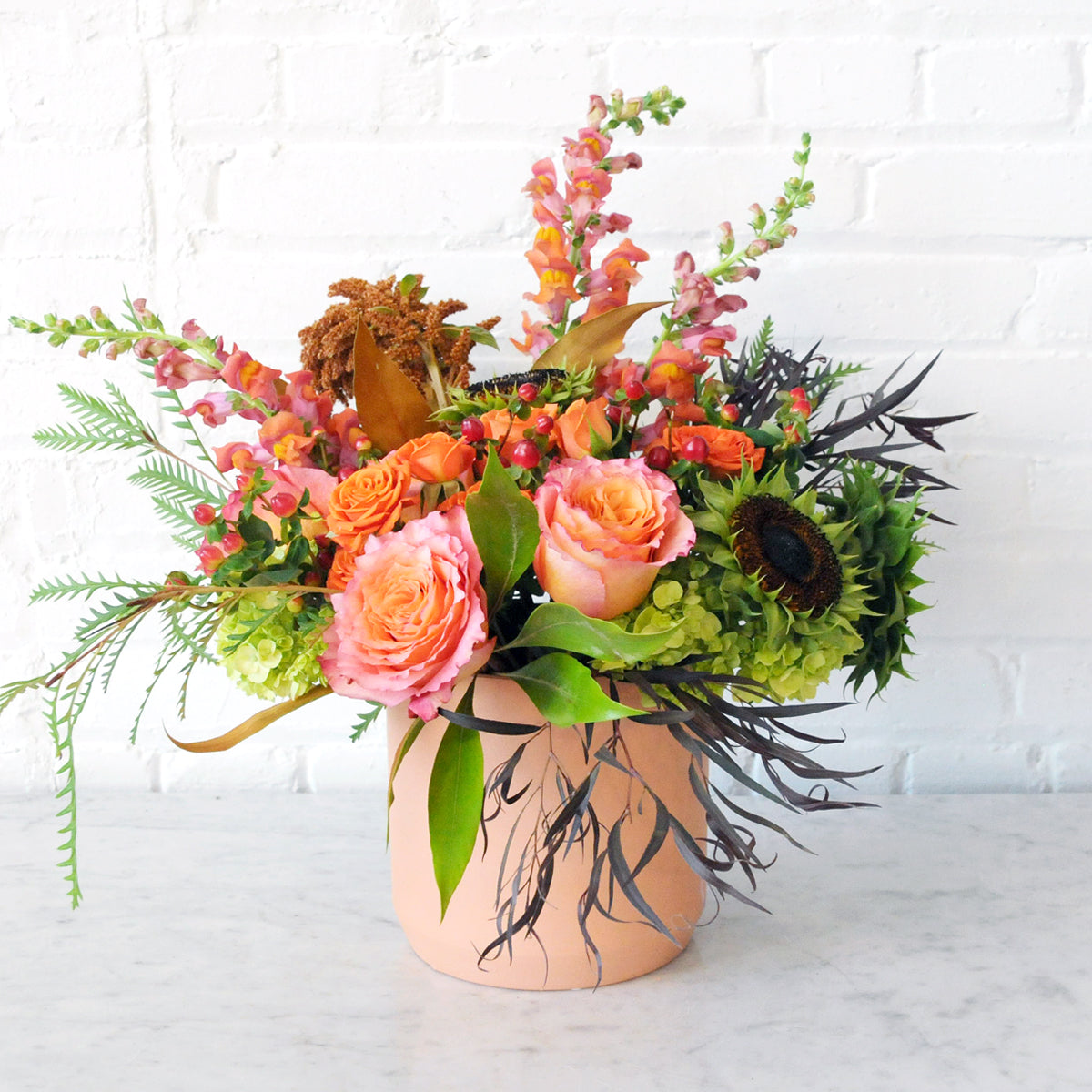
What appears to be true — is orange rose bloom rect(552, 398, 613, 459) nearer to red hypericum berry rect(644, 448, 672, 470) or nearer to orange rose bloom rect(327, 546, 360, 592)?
red hypericum berry rect(644, 448, 672, 470)

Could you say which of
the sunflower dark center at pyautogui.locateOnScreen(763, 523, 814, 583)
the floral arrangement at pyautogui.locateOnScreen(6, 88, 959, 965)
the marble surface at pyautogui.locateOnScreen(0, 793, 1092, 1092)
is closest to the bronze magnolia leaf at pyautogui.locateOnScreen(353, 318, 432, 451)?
the floral arrangement at pyautogui.locateOnScreen(6, 88, 959, 965)

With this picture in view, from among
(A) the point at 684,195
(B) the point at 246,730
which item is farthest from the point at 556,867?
(A) the point at 684,195

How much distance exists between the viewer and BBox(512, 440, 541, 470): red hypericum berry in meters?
0.54

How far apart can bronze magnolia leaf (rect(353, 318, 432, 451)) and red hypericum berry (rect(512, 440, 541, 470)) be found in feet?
0.27

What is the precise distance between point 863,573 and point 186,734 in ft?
2.26

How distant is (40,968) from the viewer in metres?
0.67

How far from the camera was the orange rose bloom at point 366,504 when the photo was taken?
0.53 metres

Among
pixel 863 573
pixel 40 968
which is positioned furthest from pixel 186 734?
pixel 863 573

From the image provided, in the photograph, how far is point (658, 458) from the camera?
57 centimetres

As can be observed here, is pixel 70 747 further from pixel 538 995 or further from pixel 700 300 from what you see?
pixel 700 300

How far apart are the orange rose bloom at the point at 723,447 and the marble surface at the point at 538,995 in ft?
1.05

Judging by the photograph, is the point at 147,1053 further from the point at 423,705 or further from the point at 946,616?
the point at 946,616

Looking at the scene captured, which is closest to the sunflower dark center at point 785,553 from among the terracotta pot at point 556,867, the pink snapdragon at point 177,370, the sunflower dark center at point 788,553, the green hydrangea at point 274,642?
the sunflower dark center at point 788,553

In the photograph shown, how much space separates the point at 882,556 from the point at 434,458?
27 centimetres
